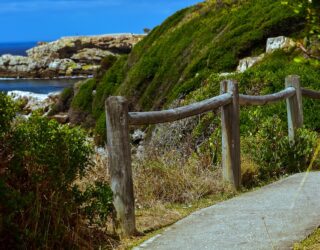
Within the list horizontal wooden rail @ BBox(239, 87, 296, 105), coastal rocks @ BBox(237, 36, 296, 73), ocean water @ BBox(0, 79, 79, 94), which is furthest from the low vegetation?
ocean water @ BBox(0, 79, 79, 94)

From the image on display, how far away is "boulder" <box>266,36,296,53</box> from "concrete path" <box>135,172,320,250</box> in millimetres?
11454

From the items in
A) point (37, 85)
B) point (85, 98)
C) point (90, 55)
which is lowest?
point (85, 98)

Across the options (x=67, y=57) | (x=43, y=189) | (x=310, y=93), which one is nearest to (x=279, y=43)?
→ (x=310, y=93)

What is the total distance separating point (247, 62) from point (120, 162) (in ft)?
46.3

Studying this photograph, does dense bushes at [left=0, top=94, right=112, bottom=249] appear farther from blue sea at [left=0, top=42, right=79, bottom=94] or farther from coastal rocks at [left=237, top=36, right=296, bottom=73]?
blue sea at [left=0, top=42, right=79, bottom=94]

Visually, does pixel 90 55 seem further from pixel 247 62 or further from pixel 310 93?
pixel 310 93

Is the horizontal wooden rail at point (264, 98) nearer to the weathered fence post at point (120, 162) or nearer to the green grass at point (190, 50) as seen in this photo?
the weathered fence post at point (120, 162)

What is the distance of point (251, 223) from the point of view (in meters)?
6.10

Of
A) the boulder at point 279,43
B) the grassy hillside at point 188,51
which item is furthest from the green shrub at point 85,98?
the boulder at point 279,43

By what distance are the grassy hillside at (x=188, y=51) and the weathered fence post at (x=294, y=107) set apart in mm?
6704

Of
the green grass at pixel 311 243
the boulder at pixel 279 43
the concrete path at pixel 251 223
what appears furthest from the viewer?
the boulder at pixel 279 43

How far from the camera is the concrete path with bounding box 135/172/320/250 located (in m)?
5.55

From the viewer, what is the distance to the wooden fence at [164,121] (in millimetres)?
5809

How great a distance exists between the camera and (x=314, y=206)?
22.0 ft
